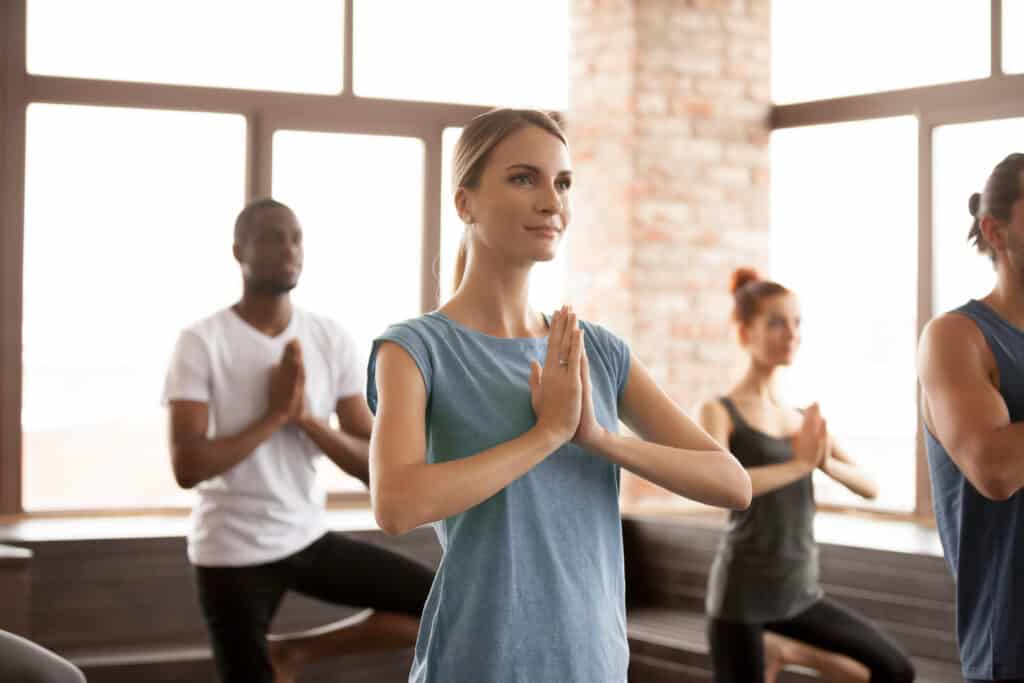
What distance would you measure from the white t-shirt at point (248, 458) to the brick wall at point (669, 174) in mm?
2780

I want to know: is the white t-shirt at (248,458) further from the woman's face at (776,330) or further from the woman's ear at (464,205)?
the woman's ear at (464,205)

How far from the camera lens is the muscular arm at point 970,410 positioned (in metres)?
1.90

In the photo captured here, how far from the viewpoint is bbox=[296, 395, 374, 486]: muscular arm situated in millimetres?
3189

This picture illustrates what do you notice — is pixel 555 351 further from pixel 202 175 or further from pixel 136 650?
pixel 202 175

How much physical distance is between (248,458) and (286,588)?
32 centimetres

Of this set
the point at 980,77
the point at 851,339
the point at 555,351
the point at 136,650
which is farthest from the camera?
the point at 851,339

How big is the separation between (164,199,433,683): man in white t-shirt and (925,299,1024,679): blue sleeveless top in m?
1.57

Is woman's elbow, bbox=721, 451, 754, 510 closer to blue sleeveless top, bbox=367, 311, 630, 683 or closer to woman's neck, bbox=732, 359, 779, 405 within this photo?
blue sleeveless top, bbox=367, 311, 630, 683

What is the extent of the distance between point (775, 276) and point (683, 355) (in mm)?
594

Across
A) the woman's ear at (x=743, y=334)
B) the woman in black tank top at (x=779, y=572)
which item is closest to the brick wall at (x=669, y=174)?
the woman's ear at (x=743, y=334)

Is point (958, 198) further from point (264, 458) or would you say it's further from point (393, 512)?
point (393, 512)

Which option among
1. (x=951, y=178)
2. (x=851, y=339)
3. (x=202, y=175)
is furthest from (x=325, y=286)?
(x=951, y=178)

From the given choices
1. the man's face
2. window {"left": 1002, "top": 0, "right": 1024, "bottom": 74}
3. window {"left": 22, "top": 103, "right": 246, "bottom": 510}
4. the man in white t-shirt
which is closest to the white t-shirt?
the man in white t-shirt

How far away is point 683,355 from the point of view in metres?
5.93
